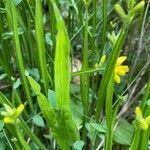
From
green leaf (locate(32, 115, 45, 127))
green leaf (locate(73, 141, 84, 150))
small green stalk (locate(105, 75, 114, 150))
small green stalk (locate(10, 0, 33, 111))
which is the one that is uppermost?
small green stalk (locate(10, 0, 33, 111))

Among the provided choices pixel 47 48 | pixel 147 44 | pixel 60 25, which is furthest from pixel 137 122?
pixel 147 44

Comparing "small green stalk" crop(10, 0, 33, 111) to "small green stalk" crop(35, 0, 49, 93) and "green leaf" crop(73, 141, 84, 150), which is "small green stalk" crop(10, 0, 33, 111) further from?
"green leaf" crop(73, 141, 84, 150)

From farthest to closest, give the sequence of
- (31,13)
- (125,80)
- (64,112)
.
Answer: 1. (125,80)
2. (31,13)
3. (64,112)

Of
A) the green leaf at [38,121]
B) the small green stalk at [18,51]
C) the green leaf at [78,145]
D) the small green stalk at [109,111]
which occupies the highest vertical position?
the small green stalk at [18,51]

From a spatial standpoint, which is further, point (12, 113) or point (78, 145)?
point (78, 145)

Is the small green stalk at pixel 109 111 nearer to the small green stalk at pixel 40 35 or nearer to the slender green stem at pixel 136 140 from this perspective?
the slender green stem at pixel 136 140

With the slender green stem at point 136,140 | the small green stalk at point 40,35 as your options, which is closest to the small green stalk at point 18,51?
the small green stalk at point 40,35

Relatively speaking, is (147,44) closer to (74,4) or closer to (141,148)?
(74,4)

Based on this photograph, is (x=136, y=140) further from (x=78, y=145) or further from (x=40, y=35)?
(x=40, y=35)

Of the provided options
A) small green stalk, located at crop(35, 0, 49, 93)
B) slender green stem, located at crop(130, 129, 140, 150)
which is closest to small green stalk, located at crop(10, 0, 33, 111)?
small green stalk, located at crop(35, 0, 49, 93)

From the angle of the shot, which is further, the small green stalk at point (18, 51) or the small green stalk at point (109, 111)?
the small green stalk at point (18, 51)

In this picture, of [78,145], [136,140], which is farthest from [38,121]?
[136,140]
